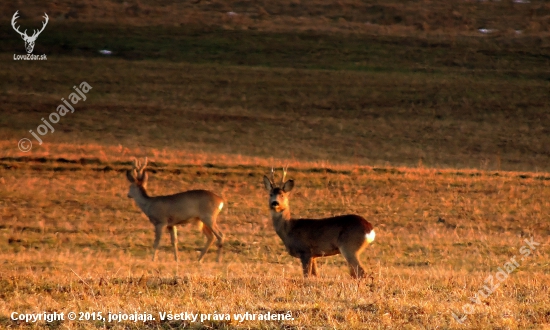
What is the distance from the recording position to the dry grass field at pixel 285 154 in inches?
384

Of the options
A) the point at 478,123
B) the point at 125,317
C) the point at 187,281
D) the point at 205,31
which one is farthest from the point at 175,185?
the point at 205,31

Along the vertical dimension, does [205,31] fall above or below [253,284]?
above

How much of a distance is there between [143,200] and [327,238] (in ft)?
19.3

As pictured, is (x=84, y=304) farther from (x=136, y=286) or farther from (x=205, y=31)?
(x=205, y=31)

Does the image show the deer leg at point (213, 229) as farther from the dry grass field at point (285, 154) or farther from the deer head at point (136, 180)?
the deer head at point (136, 180)

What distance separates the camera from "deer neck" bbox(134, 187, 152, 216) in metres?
17.4

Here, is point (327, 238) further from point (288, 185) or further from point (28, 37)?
point (28, 37)

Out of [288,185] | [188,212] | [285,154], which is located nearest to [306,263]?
[288,185]

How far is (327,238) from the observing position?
1266cm

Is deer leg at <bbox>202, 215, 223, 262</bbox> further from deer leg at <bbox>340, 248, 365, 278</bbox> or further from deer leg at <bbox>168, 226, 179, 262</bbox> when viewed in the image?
deer leg at <bbox>340, 248, 365, 278</bbox>

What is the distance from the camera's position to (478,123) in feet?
141

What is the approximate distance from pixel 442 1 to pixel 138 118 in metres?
43.4

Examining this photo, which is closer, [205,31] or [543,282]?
[543,282]

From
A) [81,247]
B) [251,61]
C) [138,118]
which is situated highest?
[251,61]
